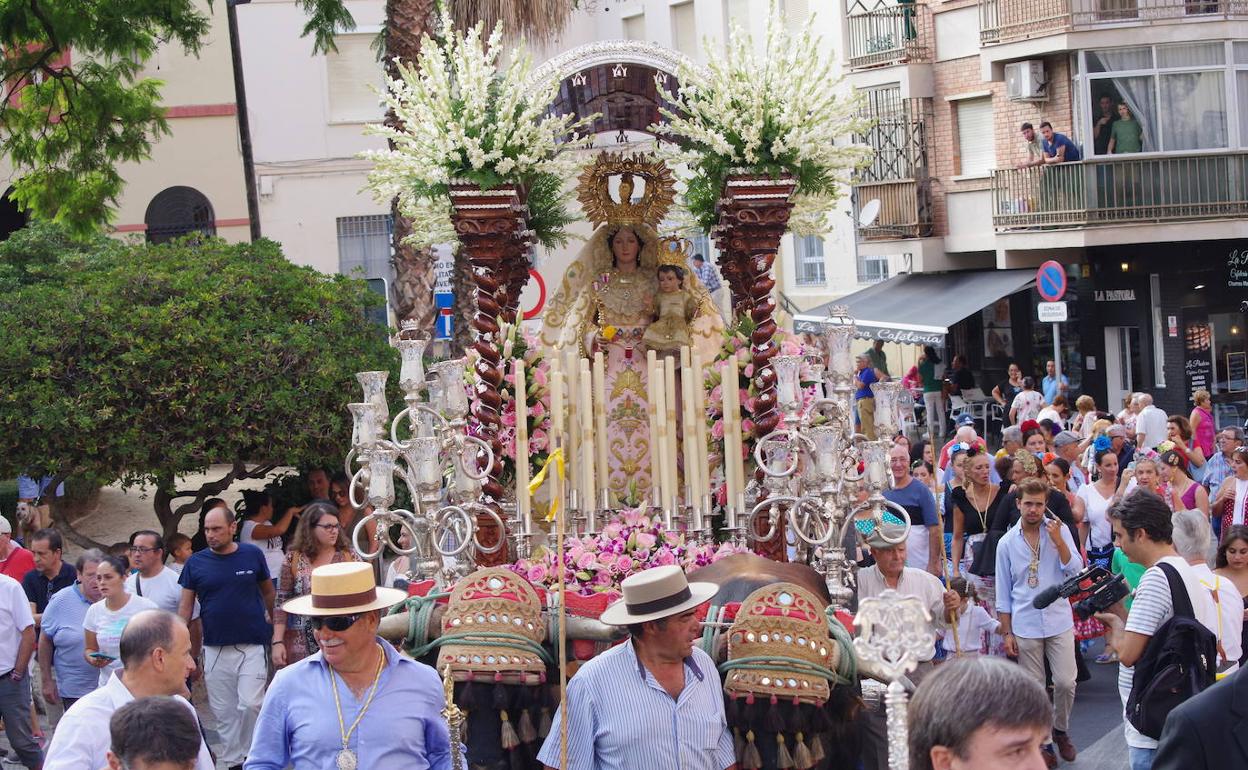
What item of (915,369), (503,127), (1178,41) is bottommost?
(915,369)

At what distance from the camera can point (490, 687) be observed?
23.9ft

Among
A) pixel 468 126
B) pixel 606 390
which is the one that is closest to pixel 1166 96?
pixel 606 390

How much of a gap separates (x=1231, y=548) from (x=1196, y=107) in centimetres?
1793

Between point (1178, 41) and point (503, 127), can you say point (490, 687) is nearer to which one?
point (503, 127)

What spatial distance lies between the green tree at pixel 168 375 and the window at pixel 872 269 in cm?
1656

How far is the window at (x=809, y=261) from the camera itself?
31.2 m

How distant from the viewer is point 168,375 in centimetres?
1344

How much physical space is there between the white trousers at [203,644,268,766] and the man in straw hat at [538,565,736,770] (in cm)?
435

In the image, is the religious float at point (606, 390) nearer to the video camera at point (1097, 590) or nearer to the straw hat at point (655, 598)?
the video camera at point (1097, 590)

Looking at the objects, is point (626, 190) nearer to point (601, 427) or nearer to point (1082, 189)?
point (601, 427)

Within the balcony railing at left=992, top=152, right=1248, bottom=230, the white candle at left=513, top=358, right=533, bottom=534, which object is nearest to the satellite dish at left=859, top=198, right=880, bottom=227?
the balcony railing at left=992, top=152, right=1248, bottom=230

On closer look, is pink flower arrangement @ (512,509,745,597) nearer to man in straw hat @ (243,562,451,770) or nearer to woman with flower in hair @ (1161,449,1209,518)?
man in straw hat @ (243,562,451,770)

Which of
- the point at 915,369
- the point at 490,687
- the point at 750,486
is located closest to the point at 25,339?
the point at 750,486

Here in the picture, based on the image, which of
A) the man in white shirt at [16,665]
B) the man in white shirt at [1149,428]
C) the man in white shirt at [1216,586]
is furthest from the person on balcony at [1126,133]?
the man in white shirt at [16,665]
